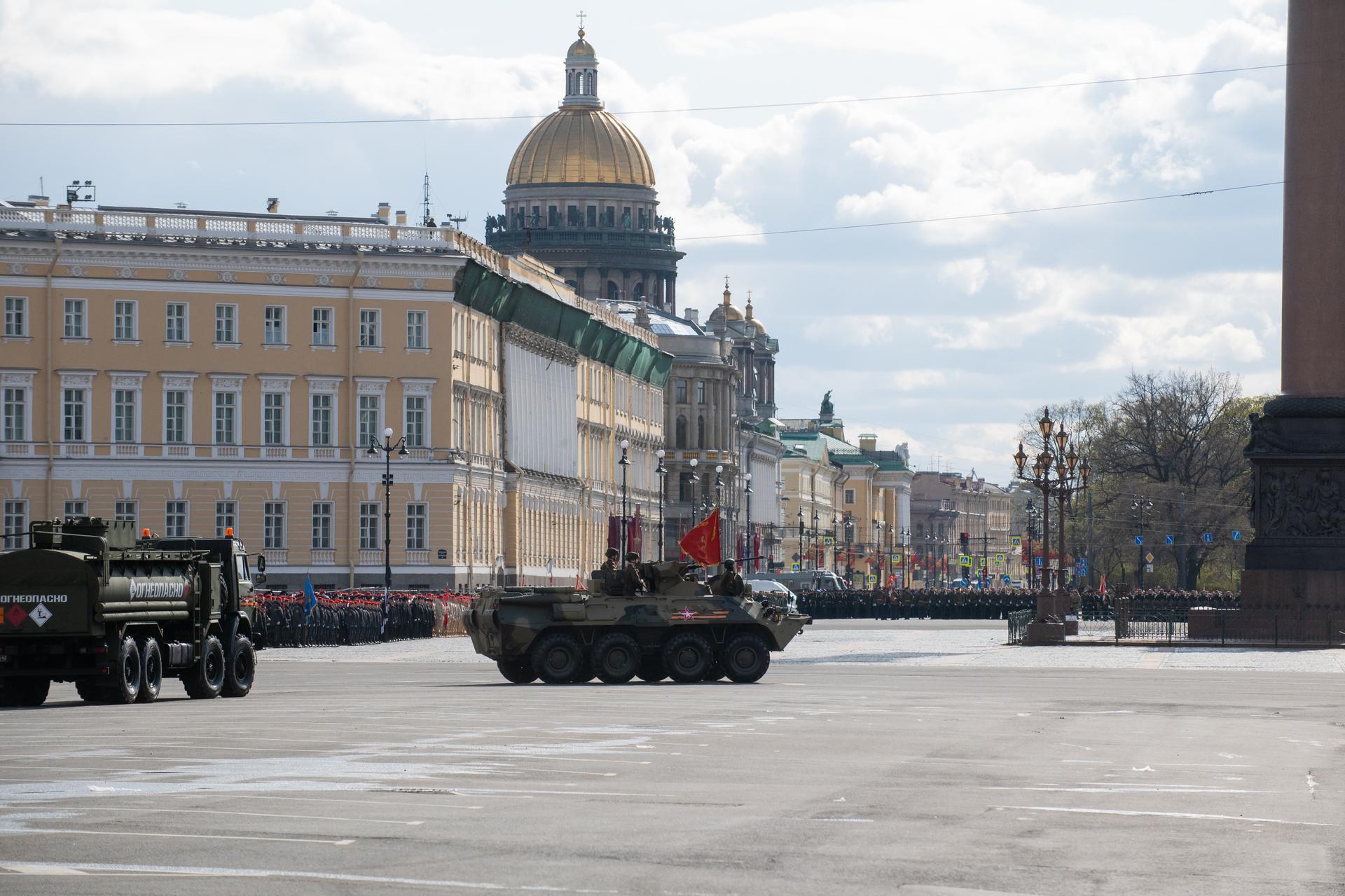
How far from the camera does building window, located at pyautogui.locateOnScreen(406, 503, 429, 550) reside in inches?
3324

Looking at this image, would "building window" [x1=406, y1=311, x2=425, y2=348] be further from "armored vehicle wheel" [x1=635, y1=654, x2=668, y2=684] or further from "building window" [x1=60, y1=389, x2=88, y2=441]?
"armored vehicle wheel" [x1=635, y1=654, x2=668, y2=684]

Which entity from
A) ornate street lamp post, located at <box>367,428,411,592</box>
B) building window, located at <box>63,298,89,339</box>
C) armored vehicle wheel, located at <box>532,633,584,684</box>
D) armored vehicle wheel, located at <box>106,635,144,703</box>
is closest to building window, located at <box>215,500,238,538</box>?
ornate street lamp post, located at <box>367,428,411,592</box>

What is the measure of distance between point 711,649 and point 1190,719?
1086 centimetres

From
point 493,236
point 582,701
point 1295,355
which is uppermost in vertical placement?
point 493,236

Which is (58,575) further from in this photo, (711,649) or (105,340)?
(105,340)

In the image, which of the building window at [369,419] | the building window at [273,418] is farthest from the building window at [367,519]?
the building window at [273,418]

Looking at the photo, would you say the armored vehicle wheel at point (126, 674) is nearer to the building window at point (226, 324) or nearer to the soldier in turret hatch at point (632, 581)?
the soldier in turret hatch at point (632, 581)

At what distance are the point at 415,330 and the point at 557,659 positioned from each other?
49.7 meters

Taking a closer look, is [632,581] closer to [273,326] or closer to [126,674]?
[126,674]

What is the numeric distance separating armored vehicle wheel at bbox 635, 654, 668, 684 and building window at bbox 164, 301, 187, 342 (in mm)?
48304

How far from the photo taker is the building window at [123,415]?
82.2 metres

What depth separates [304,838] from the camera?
46.0ft

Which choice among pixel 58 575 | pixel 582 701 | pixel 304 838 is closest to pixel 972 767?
pixel 304 838

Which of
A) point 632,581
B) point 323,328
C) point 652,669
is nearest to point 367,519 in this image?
point 323,328
